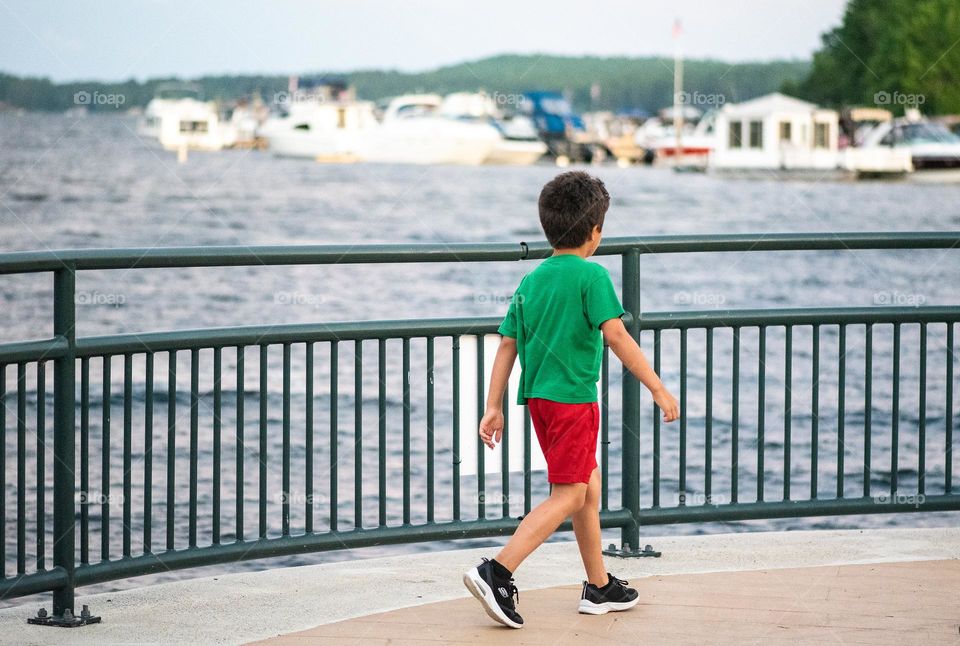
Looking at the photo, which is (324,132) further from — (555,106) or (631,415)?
(631,415)

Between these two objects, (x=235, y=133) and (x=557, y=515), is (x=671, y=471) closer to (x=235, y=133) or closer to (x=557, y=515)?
(x=557, y=515)

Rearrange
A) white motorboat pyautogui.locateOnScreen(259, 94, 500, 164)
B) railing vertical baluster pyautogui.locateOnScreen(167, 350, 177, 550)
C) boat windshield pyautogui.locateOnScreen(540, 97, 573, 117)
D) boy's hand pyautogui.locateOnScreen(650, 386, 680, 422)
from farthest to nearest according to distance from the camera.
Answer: boat windshield pyautogui.locateOnScreen(540, 97, 573, 117) → white motorboat pyautogui.locateOnScreen(259, 94, 500, 164) → railing vertical baluster pyautogui.locateOnScreen(167, 350, 177, 550) → boy's hand pyautogui.locateOnScreen(650, 386, 680, 422)

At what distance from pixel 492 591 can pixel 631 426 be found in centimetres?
136

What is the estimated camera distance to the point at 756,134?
76.9m

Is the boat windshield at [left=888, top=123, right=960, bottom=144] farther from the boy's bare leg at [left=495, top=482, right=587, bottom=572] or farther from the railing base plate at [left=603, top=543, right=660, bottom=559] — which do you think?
the boy's bare leg at [left=495, top=482, right=587, bottom=572]

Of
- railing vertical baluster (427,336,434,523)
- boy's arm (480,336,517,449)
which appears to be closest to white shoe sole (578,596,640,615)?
boy's arm (480,336,517,449)

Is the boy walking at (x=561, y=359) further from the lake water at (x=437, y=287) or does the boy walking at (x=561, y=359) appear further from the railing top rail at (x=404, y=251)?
the lake water at (x=437, y=287)

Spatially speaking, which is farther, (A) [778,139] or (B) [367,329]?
(A) [778,139]

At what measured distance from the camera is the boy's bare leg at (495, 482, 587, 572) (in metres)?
4.96

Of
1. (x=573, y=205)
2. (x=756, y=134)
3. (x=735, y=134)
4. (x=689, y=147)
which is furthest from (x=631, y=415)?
(x=689, y=147)

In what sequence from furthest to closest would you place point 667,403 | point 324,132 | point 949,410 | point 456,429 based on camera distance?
point 324,132 < point 949,410 < point 456,429 < point 667,403

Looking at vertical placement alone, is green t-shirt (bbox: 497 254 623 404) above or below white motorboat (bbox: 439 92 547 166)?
below

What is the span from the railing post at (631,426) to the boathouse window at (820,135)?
6980cm

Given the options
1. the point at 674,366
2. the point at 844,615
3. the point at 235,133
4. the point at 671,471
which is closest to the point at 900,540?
the point at 844,615
